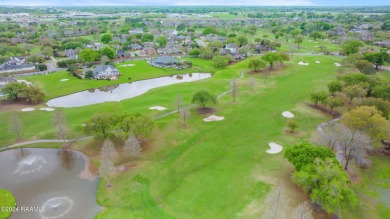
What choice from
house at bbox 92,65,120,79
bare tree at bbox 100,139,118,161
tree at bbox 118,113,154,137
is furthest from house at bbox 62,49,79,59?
bare tree at bbox 100,139,118,161

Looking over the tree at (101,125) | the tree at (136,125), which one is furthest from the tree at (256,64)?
the tree at (101,125)

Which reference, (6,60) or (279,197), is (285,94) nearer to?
(279,197)

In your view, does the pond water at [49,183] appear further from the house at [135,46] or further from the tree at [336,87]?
the house at [135,46]

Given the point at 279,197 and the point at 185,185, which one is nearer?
the point at 279,197

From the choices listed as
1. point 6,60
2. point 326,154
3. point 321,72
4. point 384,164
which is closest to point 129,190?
point 326,154

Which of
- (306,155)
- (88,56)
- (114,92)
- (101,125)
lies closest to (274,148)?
(306,155)

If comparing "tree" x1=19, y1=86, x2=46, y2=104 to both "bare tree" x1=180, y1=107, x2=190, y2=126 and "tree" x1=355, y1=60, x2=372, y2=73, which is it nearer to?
"bare tree" x1=180, y1=107, x2=190, y2=126
